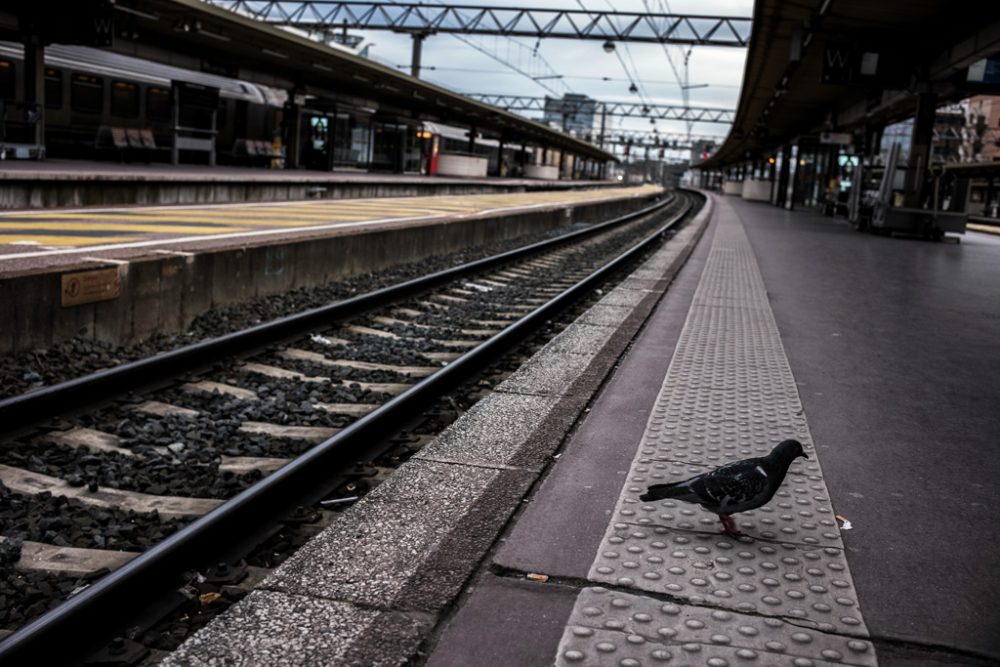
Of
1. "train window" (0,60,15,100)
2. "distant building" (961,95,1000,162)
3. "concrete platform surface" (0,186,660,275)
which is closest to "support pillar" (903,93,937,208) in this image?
"concrete platform surface" (0,186,660,275)

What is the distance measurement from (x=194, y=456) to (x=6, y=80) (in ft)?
60.9

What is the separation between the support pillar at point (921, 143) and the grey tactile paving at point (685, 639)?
906 inches

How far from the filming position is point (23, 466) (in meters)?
4.22

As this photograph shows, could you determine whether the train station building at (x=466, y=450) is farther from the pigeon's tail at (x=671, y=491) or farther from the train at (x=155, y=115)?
the train at (x=155, y=115)

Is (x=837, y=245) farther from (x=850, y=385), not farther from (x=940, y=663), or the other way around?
(x=940, y=663)

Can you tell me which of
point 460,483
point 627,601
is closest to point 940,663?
point 627,601

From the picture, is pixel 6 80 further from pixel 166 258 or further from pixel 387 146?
pixel 387 146

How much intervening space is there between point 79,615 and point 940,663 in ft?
7.54

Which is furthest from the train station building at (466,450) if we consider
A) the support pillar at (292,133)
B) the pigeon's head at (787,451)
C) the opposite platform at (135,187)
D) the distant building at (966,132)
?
the distant building at (966,132)

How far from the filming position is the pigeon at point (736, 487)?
3.15 m

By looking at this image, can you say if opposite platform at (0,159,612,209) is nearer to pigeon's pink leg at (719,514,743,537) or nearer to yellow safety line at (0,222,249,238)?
yellow safety line at (0,222,249,238)

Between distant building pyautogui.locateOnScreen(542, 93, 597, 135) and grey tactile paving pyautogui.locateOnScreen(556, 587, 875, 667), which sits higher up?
distant building pyautogui.locateOnScreen(542, 93, 597, 135)

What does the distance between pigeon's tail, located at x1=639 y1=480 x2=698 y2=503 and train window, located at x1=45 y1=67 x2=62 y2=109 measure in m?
21.4

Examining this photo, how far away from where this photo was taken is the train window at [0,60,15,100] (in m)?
19.7
